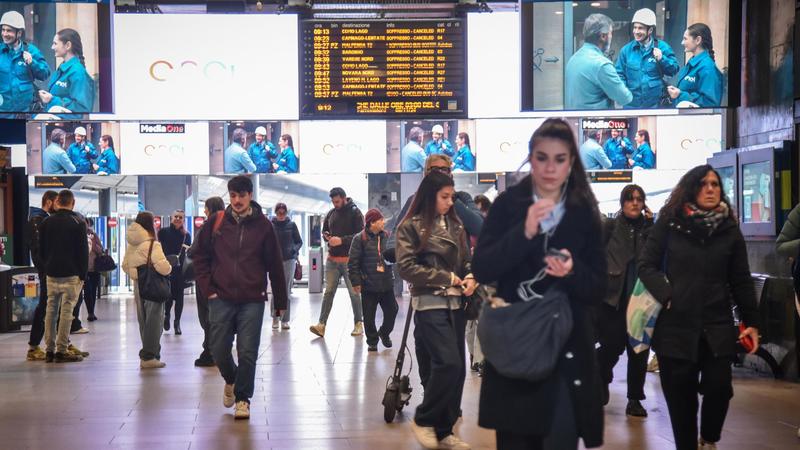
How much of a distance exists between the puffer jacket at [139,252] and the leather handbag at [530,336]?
7465 mm

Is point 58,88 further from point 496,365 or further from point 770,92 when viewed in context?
point 496,365

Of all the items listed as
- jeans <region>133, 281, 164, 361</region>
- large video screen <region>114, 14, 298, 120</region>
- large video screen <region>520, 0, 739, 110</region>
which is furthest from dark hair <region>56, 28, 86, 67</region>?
large video screen <region>520, 0, 739, 110</region>

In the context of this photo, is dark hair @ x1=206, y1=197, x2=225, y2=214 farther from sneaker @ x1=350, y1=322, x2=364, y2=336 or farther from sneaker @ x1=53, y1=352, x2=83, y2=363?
sneaker @ x1=350, y1=322, x2=364, y2=336

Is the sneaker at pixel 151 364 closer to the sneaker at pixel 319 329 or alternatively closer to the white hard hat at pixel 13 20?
the sneaker at pixel 319 329

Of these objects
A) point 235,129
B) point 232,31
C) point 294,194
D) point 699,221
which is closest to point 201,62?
point 232,31

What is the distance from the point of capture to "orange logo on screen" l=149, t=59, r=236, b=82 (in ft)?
62.0

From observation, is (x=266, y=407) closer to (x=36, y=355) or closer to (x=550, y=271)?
(x=36, y=355)

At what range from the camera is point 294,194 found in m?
26.6

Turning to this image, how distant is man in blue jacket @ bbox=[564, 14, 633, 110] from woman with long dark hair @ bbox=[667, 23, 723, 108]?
0.60m

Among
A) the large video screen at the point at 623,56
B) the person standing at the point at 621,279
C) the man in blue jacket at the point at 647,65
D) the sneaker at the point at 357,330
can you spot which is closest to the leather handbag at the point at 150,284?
the sneaker at the point at 357,330

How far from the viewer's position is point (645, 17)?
12242mm

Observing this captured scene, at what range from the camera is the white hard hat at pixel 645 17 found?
12195 millimetres

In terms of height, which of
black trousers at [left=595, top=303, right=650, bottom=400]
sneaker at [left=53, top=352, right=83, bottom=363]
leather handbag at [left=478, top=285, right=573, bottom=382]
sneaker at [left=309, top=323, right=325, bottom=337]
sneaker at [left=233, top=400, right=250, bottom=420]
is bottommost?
sneaker at [left=309, top=323, right=325, bottom=337]

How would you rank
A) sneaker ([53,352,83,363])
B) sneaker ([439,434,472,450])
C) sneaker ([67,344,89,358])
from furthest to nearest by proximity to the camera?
1. sneaker ([67,344,89,358])
2. sneaker ([53,352,83,363])
3. sneaker ([439,434,472,450])
